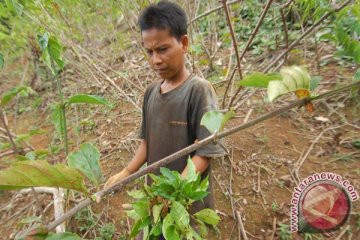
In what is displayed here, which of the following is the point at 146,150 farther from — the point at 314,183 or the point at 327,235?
the point at 327,235

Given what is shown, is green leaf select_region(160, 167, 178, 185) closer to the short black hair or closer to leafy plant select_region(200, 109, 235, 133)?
leafy plant select_region(200, 109, 235, 133)

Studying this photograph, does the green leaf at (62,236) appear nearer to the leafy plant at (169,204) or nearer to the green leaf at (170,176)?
the leafy plant at (169,204)

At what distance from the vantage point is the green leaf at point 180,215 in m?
0.60

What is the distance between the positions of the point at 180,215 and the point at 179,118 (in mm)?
761

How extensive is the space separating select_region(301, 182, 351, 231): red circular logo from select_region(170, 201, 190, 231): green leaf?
0.56 m

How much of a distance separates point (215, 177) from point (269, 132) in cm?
61

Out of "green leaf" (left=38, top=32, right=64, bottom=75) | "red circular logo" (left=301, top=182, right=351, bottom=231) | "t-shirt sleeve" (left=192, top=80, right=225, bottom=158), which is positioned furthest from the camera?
"t-shirt sleeve" (left=192, top=80, right=225, bottom=158)

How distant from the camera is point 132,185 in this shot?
2385 millimetres

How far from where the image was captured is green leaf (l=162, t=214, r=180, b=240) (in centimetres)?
61

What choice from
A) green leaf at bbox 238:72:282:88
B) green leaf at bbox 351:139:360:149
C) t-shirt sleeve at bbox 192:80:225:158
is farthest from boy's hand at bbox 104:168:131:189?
green leaf at bbox 351:139:360:149

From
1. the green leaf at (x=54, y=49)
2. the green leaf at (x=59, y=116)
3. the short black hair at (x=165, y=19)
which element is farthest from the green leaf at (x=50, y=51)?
the short black hair at (x=165, y=19)

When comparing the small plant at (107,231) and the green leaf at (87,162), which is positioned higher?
the green leaf at (87,162)

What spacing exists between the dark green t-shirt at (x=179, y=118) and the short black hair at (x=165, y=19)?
22 centimetres

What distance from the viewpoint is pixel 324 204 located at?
45.4 inches
